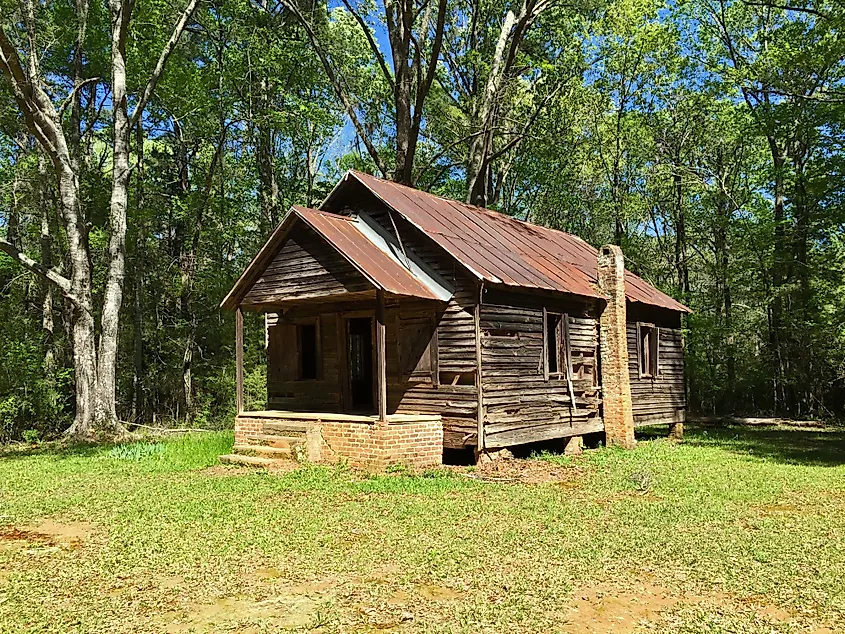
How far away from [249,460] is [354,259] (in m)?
4.37

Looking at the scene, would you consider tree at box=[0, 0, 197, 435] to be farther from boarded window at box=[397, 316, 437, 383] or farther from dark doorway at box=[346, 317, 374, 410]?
boarded window at box=[397, 316, 437, 383]

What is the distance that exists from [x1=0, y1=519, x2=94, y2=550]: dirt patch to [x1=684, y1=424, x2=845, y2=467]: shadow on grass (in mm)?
13527

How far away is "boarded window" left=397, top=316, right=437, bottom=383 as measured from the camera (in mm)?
13648

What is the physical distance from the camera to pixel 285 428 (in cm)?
1344

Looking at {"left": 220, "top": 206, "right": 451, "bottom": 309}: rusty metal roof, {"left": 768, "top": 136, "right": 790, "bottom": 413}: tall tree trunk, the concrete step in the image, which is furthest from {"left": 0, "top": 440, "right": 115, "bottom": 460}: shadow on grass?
{"left": 768, "top": 136, "right": 790, "bottom": 413}: tall tree trunk

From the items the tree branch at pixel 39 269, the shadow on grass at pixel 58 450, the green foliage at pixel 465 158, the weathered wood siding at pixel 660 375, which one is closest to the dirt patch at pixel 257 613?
the shadow on grass at pixel 58 450

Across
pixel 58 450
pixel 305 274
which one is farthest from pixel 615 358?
pixel 58 450

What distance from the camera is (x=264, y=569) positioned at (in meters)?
6.95

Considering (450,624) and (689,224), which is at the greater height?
(689,224)

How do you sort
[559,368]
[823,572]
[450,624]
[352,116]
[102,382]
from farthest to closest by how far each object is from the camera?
[352,116], [102,382], [559,368], [823,572], [450,624]

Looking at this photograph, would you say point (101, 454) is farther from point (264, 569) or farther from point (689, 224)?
point (689, 224)

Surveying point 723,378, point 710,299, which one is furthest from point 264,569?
point 710,299

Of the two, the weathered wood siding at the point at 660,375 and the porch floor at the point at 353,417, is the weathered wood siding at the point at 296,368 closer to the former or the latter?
the porch floor at the point at 353,417

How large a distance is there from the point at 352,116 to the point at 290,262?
30.5 feet
